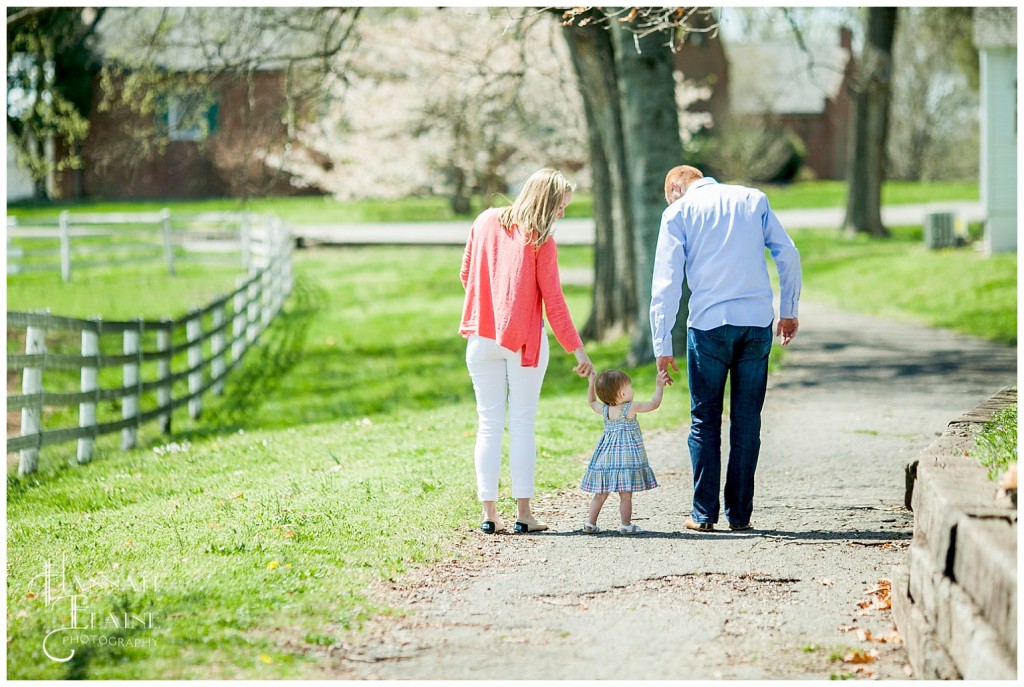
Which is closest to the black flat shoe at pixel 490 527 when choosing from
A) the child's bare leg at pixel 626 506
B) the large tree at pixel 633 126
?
the child's bare leg at pixel 626 506

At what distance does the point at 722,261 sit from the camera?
19.7 feet

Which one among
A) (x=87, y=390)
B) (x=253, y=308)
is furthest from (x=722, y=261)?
(x=253, y=308)

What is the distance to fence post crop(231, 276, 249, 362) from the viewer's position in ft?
53.0

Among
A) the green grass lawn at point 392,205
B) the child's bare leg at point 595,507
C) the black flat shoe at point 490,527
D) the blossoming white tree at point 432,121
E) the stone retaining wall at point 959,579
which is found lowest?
the black flat shoe at point 490,527

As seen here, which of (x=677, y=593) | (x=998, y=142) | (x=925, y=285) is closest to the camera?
(x=677, y=593)

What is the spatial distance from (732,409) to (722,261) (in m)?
0.76

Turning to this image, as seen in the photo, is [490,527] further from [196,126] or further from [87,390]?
[196,126]

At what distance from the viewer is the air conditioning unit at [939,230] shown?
976 inches

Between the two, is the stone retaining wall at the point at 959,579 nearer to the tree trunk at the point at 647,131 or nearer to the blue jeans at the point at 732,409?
the blue jeans at the point at 732,409

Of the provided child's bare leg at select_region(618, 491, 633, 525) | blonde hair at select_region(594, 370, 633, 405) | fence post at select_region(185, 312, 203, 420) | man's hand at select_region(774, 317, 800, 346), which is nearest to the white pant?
blonde hair at select_region(594, 370, 633, 405)

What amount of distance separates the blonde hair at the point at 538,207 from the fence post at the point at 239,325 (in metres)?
10.5

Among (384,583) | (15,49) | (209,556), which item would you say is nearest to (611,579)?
(384,583)

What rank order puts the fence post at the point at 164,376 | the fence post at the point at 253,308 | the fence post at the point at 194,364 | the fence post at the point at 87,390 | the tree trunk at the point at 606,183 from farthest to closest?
the fence post at the point at 253,308, the tree trunk at the point at 606,183, the fence post at the point at 194,364, the fence post at the point at 164,376, the fence post at the point at 87,390

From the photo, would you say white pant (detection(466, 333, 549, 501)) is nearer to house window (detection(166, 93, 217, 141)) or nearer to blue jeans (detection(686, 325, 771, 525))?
blue jeans (detection(686, 325, 771, 525))
